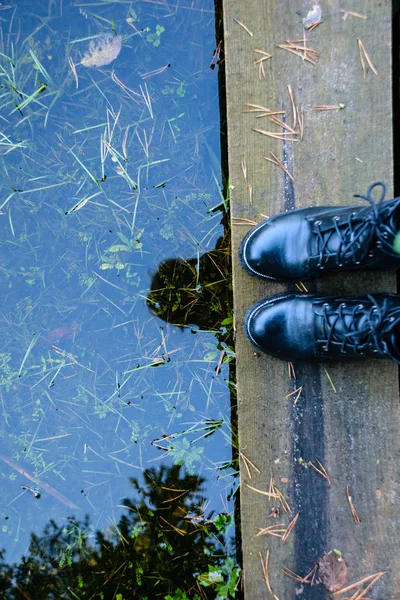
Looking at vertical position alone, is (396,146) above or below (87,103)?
below

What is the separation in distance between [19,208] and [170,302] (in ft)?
2.85

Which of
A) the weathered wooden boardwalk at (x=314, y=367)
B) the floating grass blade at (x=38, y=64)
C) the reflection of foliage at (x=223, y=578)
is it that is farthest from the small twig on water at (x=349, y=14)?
the reflection of foliage at (x=223, y=578)

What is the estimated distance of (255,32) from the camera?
65.9 inches

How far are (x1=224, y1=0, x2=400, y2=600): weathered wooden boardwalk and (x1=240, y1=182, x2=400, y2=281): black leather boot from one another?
71 mm

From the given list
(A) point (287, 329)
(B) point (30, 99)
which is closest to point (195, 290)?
(A) point (287, 329)

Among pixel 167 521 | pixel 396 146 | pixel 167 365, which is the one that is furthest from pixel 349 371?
pixel 167 521

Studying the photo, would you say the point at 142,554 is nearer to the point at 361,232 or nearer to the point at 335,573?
the point at 335,573

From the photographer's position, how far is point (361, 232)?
152cm

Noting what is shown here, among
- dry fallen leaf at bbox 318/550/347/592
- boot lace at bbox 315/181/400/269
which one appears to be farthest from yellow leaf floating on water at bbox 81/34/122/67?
dry fallen leaf at bbox 318/550/347/592

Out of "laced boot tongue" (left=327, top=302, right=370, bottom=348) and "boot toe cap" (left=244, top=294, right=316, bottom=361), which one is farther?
"boot toe cap" (left=244, top=294, right=316, bottom=361)

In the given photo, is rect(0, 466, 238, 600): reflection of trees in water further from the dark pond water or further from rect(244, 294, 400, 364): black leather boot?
rect(244, 294, 400, 364): black leather boot

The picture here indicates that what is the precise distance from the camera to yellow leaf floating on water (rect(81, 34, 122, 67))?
197cm

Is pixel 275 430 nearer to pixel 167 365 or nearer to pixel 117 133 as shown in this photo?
pixel 167 365

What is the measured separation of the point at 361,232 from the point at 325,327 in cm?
39
